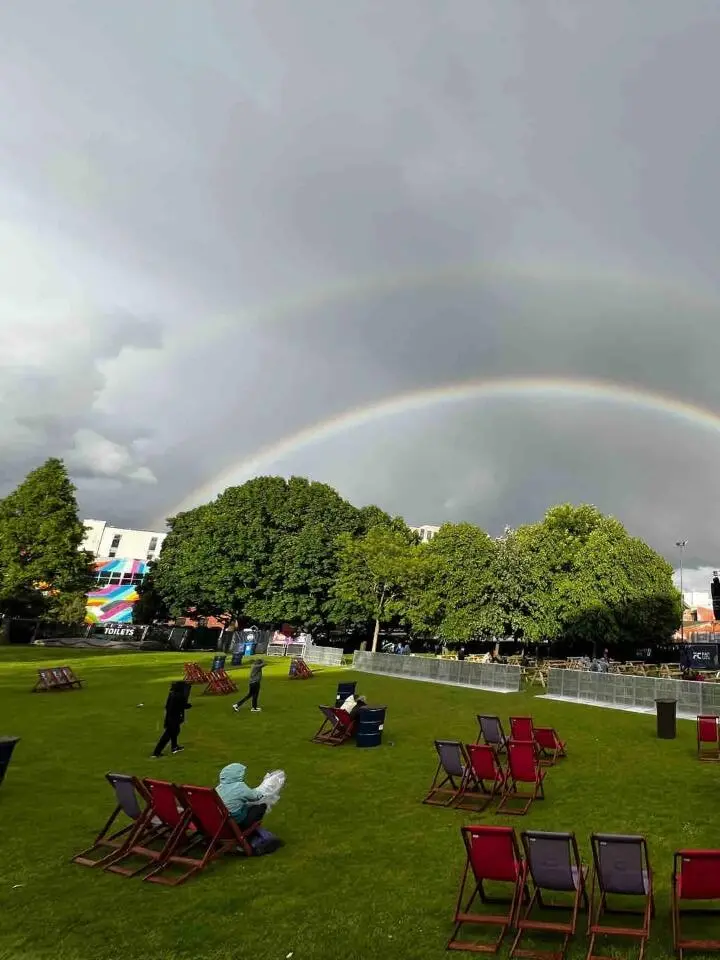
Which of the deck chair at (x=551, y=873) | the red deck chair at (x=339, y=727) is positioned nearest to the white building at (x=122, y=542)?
the red deck chair at (x=339, y=727)

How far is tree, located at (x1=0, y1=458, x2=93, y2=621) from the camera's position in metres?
48.3

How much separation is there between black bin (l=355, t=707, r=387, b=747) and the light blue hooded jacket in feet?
23.5

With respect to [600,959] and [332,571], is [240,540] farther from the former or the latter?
[600,959]

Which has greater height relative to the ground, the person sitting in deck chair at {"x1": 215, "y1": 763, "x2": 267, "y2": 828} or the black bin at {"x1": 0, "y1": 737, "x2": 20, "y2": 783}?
the person sitting in deck chair at {"x1": 215, "y1": 763, "x2": 267, "y2": 828}

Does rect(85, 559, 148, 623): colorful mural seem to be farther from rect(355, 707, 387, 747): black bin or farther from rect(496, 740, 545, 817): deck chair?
rect(496, 740, 545, 817): deck chair

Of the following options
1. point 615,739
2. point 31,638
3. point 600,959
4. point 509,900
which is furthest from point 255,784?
point 31,638

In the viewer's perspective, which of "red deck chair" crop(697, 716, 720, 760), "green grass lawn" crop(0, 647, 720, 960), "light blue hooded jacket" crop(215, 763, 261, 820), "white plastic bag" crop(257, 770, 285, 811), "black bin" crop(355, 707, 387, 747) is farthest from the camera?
"black bin" crop(355, 707, 387, 747)

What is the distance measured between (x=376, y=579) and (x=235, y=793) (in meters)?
44.2

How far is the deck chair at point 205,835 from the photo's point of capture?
24.0ft

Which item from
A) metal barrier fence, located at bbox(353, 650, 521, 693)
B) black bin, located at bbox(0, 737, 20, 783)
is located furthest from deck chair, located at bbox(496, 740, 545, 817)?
metal barrier fence, located at bbox(353, 650, 521, 693)

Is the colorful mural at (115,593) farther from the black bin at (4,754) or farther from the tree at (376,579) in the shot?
the black bin at (4,754)

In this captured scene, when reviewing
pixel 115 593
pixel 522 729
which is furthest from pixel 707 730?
pixel 115 593

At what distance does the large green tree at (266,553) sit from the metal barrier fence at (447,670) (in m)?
17.9

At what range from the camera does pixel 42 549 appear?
162 ft
